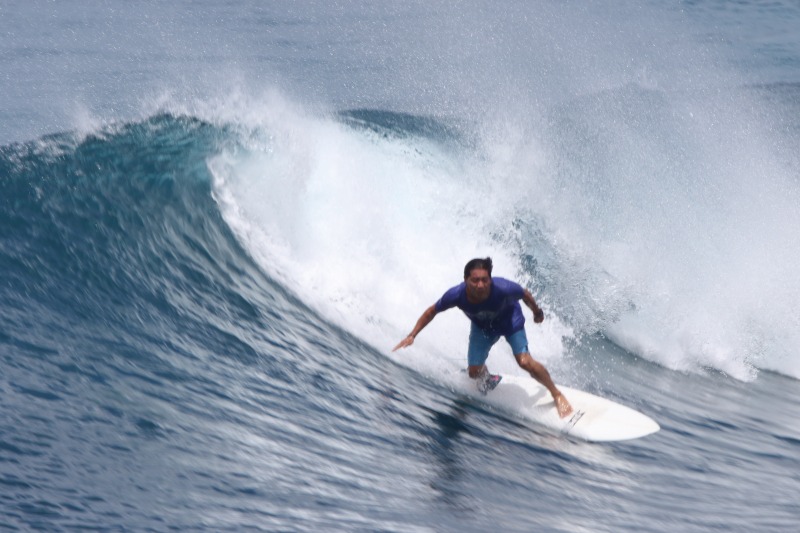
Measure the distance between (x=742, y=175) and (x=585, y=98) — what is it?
15.4 ft

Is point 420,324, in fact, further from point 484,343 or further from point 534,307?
point 534,307

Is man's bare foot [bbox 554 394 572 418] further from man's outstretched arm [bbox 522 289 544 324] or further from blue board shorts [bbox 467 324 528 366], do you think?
man's outstretched arm [bbox 522 289 544 324]

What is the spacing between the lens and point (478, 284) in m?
8.45

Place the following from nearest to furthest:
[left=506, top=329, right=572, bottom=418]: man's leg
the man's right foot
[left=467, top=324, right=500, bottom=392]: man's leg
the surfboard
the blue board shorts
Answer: the surfboard
[left=506, top=329, right=572, bottom=418]: man's leg
the blue board shorts
[left=467, top=324, right=500, bottom=392]: man's leg
the man's right foot

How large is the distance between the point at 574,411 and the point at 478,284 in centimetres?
150

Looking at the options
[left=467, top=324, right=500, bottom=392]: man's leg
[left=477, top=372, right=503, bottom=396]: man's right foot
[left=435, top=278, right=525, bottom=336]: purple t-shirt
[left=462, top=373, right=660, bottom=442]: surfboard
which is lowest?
[left=462, top=373, right=660, bottom=442]: surfboard

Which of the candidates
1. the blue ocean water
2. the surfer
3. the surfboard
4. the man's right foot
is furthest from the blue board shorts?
the blue ocean water

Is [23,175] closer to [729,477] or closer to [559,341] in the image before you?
[559,341]

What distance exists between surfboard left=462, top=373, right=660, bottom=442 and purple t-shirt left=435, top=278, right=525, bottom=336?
1.98 ft

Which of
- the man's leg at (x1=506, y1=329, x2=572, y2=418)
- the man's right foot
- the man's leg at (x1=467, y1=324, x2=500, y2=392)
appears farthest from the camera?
the man's right foot

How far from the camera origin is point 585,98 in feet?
68.9

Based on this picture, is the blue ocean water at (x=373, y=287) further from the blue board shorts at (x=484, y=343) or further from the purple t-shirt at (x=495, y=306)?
the purple t-shirt at (x=495, y=306)

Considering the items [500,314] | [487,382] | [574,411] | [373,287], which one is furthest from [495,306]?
[373,287]

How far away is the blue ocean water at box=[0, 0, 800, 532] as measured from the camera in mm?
6742
